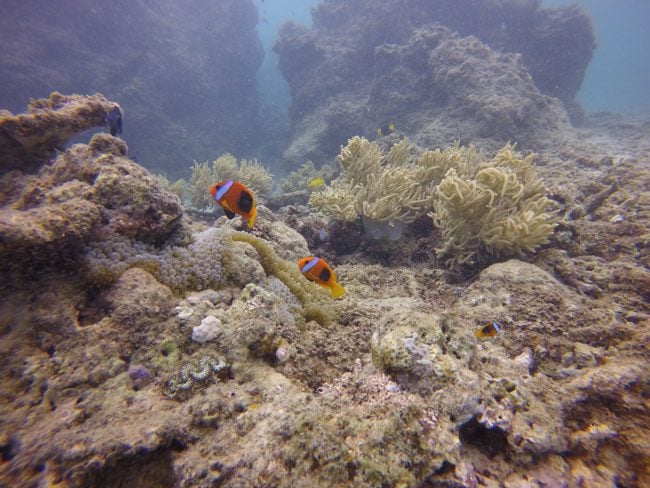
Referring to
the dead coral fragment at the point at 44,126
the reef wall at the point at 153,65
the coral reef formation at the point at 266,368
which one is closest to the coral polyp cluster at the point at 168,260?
the coral reef formation at the point at 266,368

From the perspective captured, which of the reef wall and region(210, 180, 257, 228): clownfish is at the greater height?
the reef wall

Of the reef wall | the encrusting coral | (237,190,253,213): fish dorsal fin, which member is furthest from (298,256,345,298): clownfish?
the reef wall

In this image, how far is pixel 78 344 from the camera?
215 centimetres

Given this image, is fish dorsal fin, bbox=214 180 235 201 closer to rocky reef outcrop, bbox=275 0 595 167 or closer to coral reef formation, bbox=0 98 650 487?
coral reef formation, bbox=0 98 650 487

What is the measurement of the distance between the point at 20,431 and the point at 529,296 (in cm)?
398

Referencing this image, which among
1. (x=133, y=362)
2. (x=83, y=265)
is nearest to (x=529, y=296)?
(x=133, y=362)

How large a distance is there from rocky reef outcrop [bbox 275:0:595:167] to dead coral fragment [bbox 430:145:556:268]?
736 cm

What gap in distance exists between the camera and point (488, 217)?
13.3 ft

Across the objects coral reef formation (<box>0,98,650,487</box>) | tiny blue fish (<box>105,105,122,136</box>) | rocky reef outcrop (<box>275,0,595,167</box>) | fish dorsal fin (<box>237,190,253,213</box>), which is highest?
rocky reef outcrop (<box>275,0,595,167</box>)

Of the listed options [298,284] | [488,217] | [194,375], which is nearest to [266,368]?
[194,375]

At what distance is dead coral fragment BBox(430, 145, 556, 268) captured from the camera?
3.90 meters

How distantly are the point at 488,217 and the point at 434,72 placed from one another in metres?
11.2

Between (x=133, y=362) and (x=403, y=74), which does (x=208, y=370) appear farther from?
(x=403, y=74)

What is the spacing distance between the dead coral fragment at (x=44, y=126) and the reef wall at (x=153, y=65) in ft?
48.0
